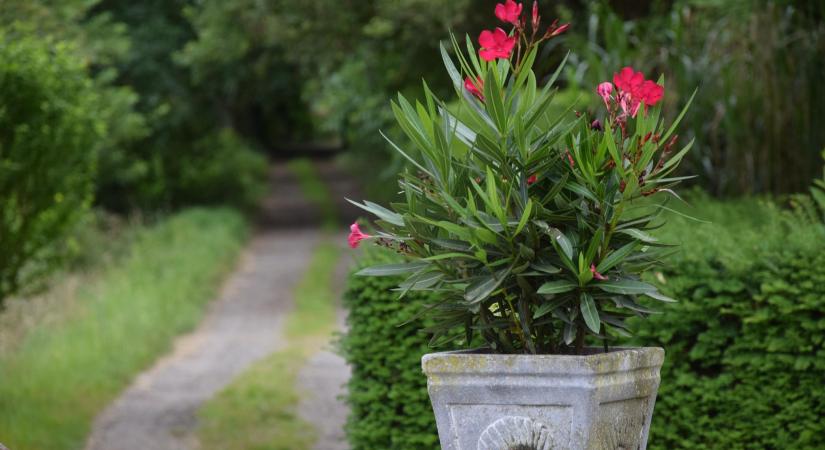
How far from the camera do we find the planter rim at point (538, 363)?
347 cm

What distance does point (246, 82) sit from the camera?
91.5 ft

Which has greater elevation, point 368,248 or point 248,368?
point 368,248

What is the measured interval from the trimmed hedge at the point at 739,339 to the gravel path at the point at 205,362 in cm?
376

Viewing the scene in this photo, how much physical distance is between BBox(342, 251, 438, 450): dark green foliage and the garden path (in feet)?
1.98

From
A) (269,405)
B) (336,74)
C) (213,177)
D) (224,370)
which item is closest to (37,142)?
(269,405)

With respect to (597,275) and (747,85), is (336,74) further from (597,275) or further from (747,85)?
(597,275)

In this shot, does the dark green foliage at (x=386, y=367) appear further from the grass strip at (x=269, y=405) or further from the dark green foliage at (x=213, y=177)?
the dark green foliage at (x=213, y=177)

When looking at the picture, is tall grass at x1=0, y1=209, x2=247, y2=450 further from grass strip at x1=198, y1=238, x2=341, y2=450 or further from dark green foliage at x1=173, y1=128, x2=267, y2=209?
dark green foliage at x1=173, y1=128, x2=267, y2=209

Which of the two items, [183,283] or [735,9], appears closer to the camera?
[735,9]

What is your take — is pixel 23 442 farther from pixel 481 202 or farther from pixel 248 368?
pixel 481 202

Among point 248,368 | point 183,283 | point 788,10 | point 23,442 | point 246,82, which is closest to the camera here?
point 23,442

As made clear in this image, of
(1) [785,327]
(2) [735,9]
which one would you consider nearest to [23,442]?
(1) [785,327]

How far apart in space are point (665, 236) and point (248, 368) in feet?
20.3

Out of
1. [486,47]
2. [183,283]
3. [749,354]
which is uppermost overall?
[486,47]
